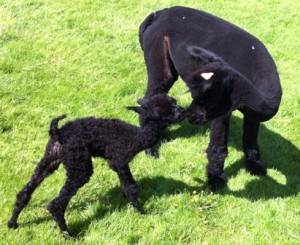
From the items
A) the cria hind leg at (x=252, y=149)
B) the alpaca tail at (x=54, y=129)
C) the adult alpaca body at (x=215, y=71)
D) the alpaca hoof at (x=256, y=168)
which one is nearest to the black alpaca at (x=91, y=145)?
the alpaca tail at (x=54, y=129)

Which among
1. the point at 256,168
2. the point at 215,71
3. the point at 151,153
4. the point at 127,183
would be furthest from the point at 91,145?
the point at 256,168

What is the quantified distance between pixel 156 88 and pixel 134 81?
2.14 metres

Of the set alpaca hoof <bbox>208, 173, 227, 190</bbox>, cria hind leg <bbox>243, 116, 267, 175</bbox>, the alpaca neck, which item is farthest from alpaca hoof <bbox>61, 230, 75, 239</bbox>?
cria hind leg <bbox>243, 116, 267, 175</bbox>

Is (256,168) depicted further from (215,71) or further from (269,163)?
(215,71)

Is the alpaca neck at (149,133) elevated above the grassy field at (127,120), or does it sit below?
above

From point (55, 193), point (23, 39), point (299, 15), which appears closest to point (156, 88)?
point (55, 193)

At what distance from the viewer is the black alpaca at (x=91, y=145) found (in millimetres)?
5516

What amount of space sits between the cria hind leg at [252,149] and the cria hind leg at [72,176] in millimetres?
2421

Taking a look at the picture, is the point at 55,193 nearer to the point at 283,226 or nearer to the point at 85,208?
the point at 85,208

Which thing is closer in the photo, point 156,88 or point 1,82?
point 156,88

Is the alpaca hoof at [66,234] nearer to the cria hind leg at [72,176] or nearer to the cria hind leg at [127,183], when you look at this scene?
the cria hind leg at [72,176]

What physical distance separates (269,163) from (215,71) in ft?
7.58

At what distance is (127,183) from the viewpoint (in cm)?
591

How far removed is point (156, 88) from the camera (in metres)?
7.23
